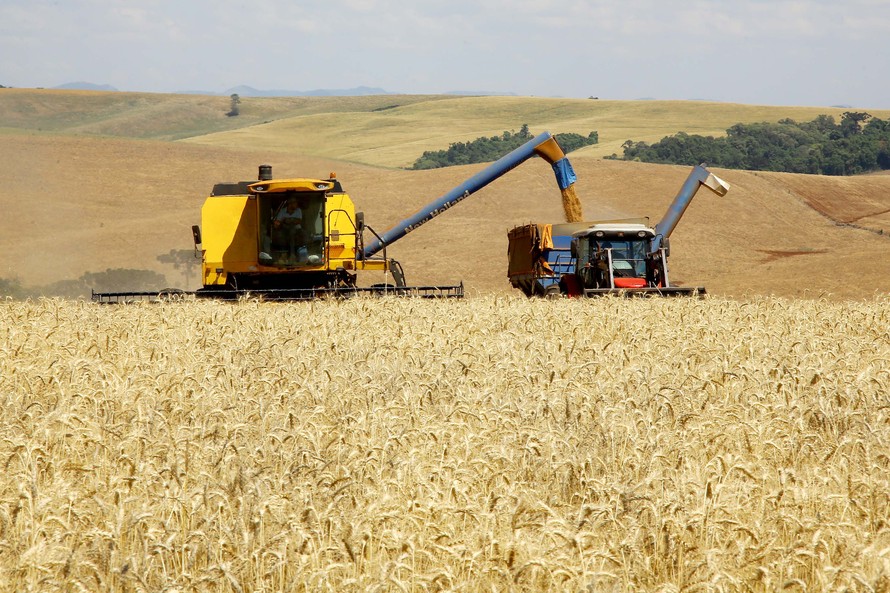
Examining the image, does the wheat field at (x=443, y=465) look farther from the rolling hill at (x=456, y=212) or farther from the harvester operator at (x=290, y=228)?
the rolling hill at (x=456, y=212)

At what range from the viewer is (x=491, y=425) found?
21.3ft

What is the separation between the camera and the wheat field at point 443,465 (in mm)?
4004

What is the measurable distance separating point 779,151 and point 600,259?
60.4m

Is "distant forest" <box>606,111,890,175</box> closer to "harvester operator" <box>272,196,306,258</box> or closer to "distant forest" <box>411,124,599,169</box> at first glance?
"distant forest" <box>411,124,599,169</box>

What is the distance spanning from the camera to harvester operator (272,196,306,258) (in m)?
18.5

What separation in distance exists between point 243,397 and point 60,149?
55333 mm

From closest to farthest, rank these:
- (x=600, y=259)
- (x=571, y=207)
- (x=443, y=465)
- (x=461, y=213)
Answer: (x=443, y=465) → (x=600, y=259) → (x=571, y=207) → (x=461, y=213)

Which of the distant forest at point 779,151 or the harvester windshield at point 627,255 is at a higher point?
the distant forest at point 779,151

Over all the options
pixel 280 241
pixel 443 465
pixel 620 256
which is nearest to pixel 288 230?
pixel 280 241

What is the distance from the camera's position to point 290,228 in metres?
18.6

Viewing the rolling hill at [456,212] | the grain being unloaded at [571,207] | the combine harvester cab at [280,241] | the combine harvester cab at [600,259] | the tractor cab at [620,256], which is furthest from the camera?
the rolling hill at [456,212]

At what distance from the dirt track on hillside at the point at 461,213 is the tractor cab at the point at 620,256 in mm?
8954

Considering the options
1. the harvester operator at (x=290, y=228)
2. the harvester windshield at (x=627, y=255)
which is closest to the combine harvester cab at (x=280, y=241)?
the harvester operator at (x=290, y=228)

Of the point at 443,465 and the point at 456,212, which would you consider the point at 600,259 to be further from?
the point at 456,212
